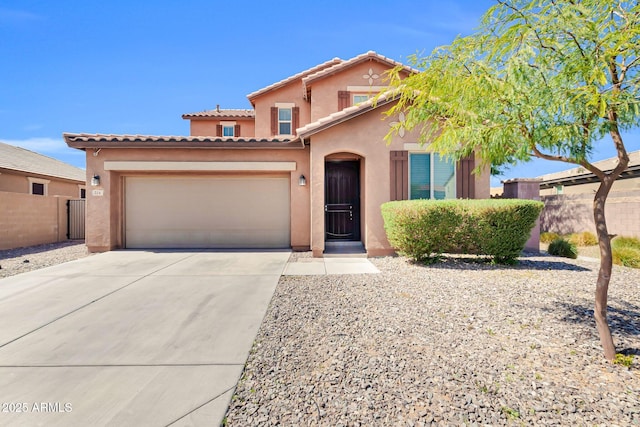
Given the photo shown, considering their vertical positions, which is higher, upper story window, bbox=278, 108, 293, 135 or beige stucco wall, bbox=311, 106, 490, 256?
upper story window, bbox=278, 108, 293, 135

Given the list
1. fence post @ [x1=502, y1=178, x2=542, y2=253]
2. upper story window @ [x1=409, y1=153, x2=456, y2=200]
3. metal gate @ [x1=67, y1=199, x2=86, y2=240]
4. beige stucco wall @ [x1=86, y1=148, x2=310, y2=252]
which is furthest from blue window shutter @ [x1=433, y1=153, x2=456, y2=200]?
metal gate @ [x1=67, y1=199, x2=86, y2=240]

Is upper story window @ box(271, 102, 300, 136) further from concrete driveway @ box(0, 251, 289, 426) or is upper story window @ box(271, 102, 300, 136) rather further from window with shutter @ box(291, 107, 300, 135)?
concrete driveway @ box(0, 251, 289, 426)

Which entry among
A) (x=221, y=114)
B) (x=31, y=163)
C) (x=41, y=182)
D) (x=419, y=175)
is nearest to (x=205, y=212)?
(x=419, y=175)

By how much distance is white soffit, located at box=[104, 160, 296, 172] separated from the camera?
9.94 metres

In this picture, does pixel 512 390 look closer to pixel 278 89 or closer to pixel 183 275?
pixel 183 275

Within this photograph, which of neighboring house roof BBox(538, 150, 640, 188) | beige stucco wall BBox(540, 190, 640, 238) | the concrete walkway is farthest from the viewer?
neighboring house roof BBox(538, 150, 640, 188)

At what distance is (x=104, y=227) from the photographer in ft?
32.3

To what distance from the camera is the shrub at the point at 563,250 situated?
879 cm

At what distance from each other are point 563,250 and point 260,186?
10083 millimetres

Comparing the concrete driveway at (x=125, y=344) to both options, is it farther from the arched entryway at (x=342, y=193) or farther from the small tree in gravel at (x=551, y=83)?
the arched entryway at (x=342, y=193)

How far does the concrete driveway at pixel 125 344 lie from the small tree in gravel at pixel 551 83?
406cm

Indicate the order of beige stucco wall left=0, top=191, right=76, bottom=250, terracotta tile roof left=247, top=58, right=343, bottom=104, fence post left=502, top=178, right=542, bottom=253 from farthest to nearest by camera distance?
terracotta tile roof left=247, top=58, right=343, bottom=104, beige stucco wall left=0, top=191, right=76, bottom=250, fence post left=502, top=178, right=542, bottom=253

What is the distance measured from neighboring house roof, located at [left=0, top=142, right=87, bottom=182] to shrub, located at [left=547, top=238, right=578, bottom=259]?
917 inches

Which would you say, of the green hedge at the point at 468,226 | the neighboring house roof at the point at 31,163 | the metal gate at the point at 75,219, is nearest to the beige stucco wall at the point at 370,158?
the green hedge at the point at 468,226
